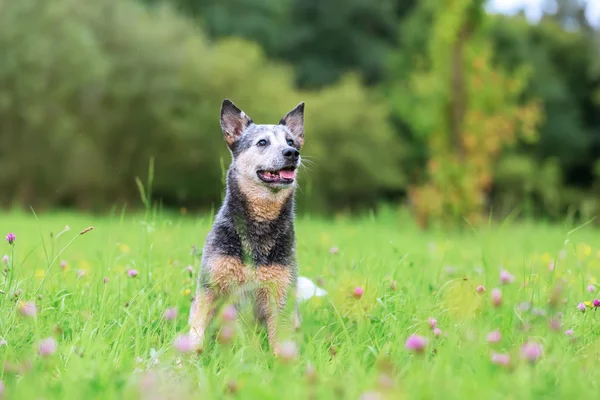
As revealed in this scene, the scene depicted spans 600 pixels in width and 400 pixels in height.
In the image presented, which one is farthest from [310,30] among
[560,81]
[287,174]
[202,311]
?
[202,311]

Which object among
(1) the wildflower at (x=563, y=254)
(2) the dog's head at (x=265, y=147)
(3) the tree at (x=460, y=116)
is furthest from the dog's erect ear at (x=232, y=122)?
(3) the tree at (x=460, y=116)

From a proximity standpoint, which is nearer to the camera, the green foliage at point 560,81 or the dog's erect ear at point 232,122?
the dog's erect ear at point 232,122

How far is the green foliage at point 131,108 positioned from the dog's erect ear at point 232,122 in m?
19.7

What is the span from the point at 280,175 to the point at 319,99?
1283 inches

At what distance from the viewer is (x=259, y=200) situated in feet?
15.8

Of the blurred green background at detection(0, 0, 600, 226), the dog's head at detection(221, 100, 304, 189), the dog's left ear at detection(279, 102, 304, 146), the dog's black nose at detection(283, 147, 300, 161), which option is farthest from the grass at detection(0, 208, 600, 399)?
the blurred green background at detection(0, 0, 600, 226)

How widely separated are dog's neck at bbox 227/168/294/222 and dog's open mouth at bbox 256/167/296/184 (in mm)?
69

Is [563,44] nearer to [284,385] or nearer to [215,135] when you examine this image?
[215,135]

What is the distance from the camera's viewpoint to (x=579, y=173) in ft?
147

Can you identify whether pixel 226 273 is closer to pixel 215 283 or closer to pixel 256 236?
pixel 215 283

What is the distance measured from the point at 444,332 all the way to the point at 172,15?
32963 millimetres

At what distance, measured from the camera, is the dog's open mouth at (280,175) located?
190 inches

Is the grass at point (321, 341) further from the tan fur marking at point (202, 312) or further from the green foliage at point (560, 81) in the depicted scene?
the green foliage at point (560, 81)

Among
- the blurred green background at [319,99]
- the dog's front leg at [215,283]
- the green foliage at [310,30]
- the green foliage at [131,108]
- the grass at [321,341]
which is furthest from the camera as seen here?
the green foliage at [310,30]
